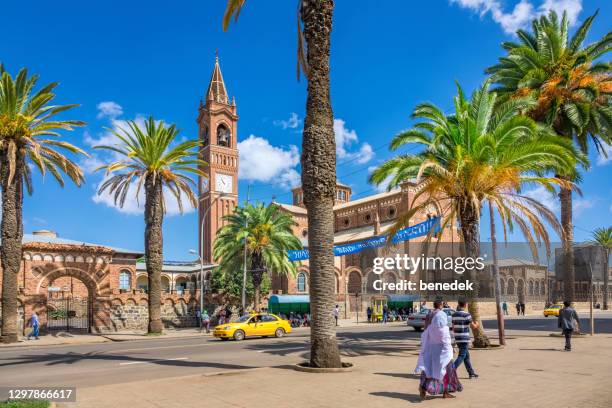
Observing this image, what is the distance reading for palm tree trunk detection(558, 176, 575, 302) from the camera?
2458 cm

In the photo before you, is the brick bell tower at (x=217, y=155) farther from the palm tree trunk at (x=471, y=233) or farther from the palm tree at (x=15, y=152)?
the palm tree trunk at (x=471, y=233)

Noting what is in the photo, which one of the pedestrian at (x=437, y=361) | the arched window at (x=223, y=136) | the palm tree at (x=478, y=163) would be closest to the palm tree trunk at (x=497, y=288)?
the palm tree at (x=478, y=163)

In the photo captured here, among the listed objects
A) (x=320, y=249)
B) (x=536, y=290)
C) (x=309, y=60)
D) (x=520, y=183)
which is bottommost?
(x=536, y=290)

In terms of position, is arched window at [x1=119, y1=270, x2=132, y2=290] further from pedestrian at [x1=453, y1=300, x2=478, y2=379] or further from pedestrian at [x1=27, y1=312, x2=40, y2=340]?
pedestrian at [x1=453, y1=300, x2=478, y2=379]

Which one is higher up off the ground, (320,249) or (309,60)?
(309,60)

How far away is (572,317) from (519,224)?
372cm

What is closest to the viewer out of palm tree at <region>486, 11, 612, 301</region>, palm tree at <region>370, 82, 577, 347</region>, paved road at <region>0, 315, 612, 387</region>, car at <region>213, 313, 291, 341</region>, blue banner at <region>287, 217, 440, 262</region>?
paved road at <region>0, 315, 612, 387</region>

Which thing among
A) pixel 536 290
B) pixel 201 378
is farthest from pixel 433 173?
pixel 536 290

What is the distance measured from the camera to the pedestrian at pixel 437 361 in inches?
364

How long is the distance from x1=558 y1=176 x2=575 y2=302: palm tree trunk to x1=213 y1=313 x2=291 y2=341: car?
1414 centimetres

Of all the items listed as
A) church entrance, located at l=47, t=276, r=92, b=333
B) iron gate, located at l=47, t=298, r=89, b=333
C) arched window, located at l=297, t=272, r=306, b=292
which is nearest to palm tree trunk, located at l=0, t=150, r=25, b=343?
iron gate, located at l=47, t=298, r=89, b=333

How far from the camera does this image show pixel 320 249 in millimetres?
13469

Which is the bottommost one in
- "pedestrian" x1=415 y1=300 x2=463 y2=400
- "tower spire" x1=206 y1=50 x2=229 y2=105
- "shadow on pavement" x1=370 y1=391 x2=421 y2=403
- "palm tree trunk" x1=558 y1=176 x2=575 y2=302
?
"shadow on pavement" x1=370 y1=391 x2=421 y2=403

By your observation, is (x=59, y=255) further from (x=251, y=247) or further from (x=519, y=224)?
(x=519, y=224)
